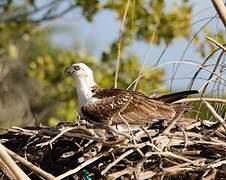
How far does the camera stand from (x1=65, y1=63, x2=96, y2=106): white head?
22.1 ft

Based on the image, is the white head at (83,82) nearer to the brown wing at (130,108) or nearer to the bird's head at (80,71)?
the bird's head at (80,71)

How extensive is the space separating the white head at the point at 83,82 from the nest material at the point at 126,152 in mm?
1874

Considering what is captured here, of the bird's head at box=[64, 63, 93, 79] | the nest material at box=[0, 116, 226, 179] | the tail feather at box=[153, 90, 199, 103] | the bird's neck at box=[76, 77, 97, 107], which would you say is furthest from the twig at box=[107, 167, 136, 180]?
the bird's head at box=[64, 63, 93, 79]

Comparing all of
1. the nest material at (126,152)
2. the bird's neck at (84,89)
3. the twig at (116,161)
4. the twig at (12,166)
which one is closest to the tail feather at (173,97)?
the bird's neck at (84,89)

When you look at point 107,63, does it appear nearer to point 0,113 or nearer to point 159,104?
point 0,113

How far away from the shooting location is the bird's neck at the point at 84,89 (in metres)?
6.69

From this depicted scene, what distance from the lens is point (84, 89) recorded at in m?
6.88

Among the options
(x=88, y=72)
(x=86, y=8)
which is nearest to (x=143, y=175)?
(x=88, y=72)

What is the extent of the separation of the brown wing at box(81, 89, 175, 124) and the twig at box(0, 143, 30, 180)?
2.37m

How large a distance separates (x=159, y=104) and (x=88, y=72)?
110 cm

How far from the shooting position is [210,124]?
499 centimetres

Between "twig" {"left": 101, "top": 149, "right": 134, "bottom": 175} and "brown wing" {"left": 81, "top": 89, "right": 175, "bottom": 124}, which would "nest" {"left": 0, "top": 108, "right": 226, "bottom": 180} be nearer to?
"twig" {"left": 101, "top": 149, "right": 134, "bottom": 175}

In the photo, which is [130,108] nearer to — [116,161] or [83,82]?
[83,82]

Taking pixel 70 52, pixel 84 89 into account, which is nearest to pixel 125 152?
pixel 84 89
